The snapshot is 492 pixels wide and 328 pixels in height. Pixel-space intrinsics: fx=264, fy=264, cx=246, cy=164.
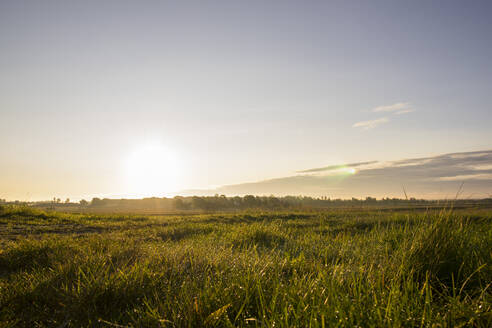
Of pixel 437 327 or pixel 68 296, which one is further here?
pixel 68 296

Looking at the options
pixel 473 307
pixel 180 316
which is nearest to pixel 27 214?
pixel 180 316

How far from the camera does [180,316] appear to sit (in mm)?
2379

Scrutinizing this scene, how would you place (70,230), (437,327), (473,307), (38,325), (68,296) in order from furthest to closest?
1. (70,230)
2. (68,296)
3. (38,325)
4. (473,307)
5. (437,327)

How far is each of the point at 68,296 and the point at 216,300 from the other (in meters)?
1.62

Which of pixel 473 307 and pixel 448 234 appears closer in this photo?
pixel 473 307

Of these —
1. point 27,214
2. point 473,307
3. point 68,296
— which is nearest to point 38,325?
point 68,296

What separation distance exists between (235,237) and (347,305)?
539 cm

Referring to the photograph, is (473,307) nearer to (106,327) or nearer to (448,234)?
(448,234)

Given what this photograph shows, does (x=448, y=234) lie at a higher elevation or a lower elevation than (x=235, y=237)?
higher

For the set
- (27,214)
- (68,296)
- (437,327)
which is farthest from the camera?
(27,214)

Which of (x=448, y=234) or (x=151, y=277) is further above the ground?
(x=448, y=234)

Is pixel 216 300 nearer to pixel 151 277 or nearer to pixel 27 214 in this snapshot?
pixel 151 277

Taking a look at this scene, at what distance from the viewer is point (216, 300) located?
264cm

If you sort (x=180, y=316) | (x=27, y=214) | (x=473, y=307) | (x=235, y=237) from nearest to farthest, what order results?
(x=473, y=307) < (x=180, y=316) < (x=235, y=237) < (x=27, y=214)
